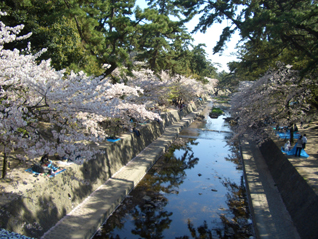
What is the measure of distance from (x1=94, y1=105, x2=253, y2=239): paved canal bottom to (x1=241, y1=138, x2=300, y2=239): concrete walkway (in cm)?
69

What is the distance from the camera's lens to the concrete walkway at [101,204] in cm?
797

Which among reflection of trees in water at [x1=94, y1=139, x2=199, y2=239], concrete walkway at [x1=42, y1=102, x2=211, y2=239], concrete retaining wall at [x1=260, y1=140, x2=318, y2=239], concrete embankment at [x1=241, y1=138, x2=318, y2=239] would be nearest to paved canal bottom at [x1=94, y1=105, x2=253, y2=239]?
reflection of trees in water at [x1=94, y1=139, x2=199, y2=239]

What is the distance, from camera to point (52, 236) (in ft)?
24.9

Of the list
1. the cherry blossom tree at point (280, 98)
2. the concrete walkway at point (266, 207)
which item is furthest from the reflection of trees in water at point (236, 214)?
the cherry blossom tree at point (280, 98)

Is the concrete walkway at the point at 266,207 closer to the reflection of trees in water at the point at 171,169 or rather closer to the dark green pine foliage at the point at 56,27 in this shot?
the reflection of trees in water at the point at 171,169

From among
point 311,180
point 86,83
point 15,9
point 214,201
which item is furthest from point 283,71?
point 15,9

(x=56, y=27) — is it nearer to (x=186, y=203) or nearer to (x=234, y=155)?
(x=186, y=203)

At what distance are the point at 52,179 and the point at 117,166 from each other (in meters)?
5.58

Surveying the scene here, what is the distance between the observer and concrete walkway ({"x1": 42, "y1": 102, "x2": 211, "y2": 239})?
314 inches

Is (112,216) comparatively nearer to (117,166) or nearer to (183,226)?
(183,226)

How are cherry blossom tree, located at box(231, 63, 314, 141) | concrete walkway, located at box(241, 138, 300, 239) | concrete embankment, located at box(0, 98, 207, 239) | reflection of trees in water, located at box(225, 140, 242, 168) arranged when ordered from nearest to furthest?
1. concrete embankment, located at box(0, 98, 207, 239)
2. concrete walkway, located at box(241, 138, 300, 239)
3. cherry blossom tree, located at box(231, 63, 314, 141)
4. reflection of trees in water, located at box(225, 140, 242, 168)

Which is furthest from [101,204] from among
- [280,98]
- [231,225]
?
[280,98]

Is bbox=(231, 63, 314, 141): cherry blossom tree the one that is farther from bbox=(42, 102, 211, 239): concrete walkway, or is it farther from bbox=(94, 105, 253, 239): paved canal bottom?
bbox=(42, 102, 211, 239): concrete walkway

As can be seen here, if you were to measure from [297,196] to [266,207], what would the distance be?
49.1 inches
